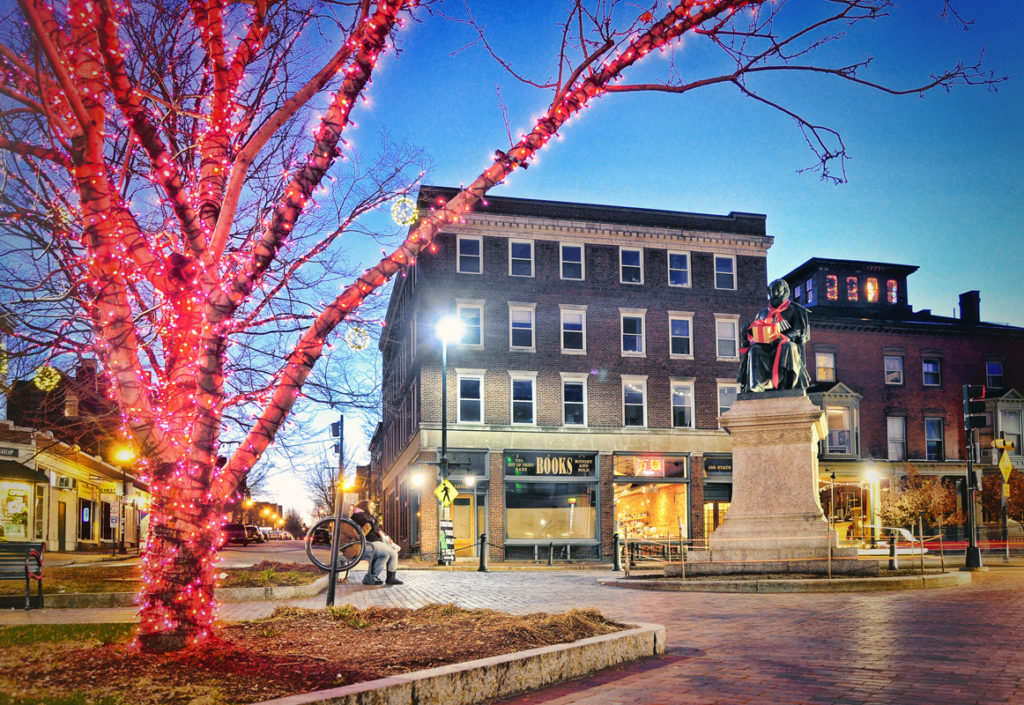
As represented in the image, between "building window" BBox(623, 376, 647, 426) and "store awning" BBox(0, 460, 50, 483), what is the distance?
81.9 feet

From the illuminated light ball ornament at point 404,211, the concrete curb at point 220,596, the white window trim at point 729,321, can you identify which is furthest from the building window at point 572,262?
the illuminated light ball ornament at point 404,211

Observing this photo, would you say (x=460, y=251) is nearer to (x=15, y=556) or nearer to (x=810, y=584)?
(x=810, y=584)

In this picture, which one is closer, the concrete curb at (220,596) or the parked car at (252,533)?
the concrete curb at (220,596)

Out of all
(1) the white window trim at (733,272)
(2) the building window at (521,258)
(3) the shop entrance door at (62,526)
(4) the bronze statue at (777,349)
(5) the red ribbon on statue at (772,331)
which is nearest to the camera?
(4) the bronze statue at (777,349)

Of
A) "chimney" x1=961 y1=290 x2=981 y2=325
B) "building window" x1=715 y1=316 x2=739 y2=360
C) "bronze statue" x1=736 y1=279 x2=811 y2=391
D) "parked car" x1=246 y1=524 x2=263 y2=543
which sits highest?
"chimney" x1=961 y1=290 x2=981 y2=325

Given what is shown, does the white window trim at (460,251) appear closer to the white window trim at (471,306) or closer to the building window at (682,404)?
the white window trim at (471,306)

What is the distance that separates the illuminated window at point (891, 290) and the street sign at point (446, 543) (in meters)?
30.5

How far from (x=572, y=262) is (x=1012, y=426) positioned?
2682 centimetres

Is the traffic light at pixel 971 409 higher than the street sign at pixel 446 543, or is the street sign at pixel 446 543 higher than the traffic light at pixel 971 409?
the traffic light at pixel 971 409

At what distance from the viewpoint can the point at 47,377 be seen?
27.7 ft

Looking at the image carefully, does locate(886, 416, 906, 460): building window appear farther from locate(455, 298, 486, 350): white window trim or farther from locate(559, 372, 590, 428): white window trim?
locate(455, 298, 486, 350): white window trim

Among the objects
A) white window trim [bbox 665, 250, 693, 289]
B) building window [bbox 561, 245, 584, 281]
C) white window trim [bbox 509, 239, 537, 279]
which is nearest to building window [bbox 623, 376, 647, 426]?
white window trim [bbox 665, 250, 693, 289]

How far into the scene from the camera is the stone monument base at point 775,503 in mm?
16156

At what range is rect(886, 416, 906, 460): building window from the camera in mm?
46688
